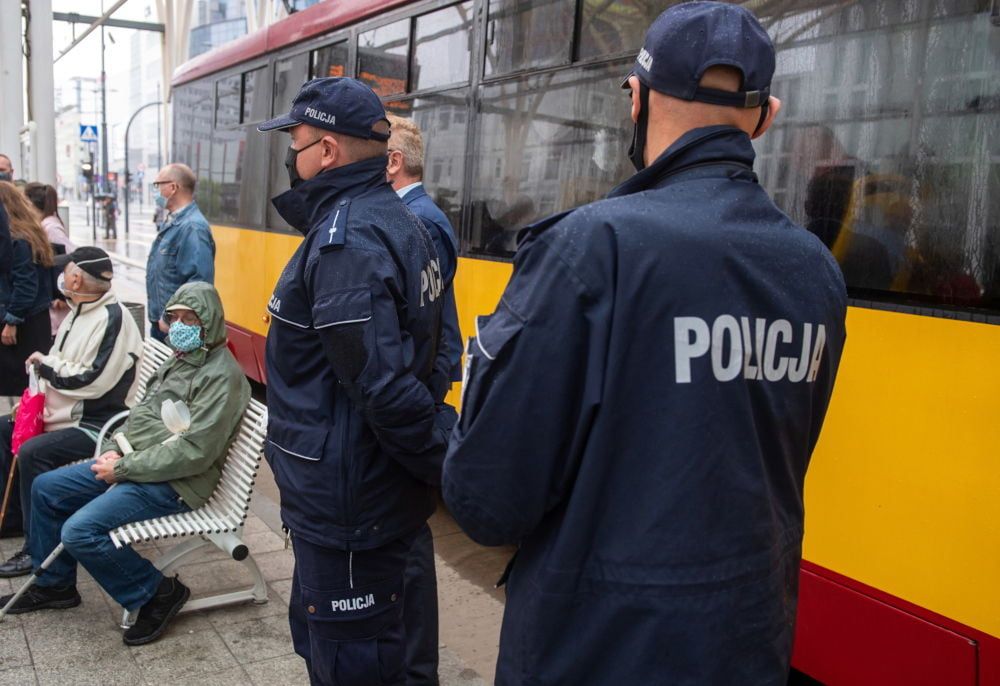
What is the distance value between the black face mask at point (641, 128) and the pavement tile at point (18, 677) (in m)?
2.98

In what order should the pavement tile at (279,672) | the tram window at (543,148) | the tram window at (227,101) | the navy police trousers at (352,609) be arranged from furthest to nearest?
the tram window at (227,101) < the tram window at (543,148) < the pavement tile at (279,672) < the navy police trousers at (352,609)

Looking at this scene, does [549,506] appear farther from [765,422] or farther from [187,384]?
[187,384]

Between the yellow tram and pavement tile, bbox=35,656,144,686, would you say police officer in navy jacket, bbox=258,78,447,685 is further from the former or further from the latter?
the yellow tram

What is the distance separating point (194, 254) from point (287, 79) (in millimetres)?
2072

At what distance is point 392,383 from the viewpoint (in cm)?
240

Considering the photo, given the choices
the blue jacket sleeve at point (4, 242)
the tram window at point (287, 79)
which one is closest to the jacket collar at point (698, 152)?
the blue jacket sleeve at point (4, 242)

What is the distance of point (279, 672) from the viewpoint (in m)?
3.54

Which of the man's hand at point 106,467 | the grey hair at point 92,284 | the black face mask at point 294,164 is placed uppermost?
the black face mask at point 294,164

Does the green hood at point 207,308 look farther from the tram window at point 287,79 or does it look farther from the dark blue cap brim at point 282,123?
the tram window at point 287,79

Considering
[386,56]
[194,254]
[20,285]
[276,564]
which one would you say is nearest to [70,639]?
[276,564]

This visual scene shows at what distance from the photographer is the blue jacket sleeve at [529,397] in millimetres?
1373

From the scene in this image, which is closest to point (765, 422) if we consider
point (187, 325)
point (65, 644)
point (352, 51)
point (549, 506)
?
point (549, 506)

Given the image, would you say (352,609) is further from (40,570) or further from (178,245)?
(178,245)

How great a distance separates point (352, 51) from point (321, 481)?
461 centimetres
